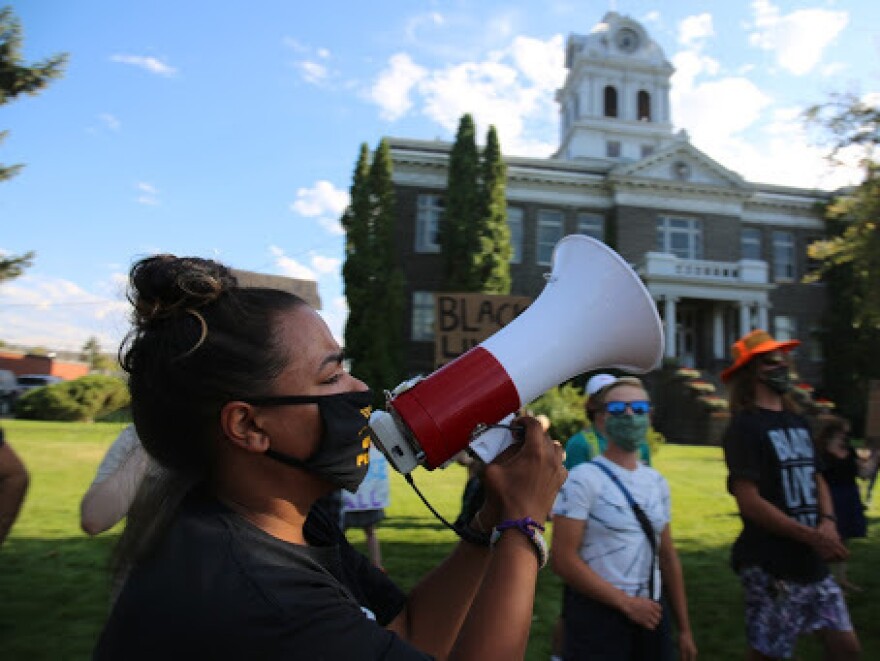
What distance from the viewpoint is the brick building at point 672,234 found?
85.7 feet

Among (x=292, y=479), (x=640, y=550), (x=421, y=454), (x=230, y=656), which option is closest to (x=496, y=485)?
(x=421, y=454)

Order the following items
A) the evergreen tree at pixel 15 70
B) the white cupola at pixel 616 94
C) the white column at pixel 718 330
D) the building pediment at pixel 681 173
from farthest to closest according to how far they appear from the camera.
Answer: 1. the white cupola at pixel 616 94
2. the building pediment at pixel 681 173
3. the white column at pixel 718 330
4. the evergreen tree at pixel 15 70

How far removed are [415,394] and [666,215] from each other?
93.9 feet

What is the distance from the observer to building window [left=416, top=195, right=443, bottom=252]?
87.9 ft

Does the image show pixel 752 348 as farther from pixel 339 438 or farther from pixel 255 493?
pixel 255 493

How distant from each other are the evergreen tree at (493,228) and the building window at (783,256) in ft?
42.2

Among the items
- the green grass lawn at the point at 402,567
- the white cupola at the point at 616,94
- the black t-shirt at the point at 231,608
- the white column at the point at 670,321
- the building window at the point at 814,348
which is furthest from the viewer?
the white cupola at the point at 616,94

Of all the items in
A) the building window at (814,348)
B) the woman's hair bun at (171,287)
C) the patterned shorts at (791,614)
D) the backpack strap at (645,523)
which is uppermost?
the building window at (814,348)

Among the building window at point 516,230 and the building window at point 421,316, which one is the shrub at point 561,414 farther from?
the building window at point 516,230

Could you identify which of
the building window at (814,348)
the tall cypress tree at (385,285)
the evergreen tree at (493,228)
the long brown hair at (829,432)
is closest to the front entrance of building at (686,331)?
the building window at (814,348)

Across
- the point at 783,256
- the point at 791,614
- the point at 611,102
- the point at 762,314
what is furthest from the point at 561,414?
the point at 611,102

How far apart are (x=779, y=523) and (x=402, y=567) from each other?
3947 mm

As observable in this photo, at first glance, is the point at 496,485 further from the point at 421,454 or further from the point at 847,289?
the point at 847,289

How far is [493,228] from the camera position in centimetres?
2472
